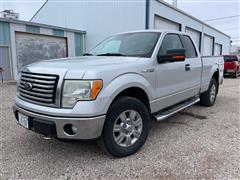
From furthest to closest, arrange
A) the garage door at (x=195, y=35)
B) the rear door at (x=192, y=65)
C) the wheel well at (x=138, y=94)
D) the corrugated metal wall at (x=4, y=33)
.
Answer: the garage door at (x=195, y=35), the corrugated metal wall at (x=4, y=33), the rear door at (x=192, y=65), the wheel well at (x=138, y=94)

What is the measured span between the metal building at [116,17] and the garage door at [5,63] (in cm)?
629

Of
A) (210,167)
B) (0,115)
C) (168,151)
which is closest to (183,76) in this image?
(168,151)

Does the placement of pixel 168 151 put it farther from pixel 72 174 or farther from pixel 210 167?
pixel 72 174

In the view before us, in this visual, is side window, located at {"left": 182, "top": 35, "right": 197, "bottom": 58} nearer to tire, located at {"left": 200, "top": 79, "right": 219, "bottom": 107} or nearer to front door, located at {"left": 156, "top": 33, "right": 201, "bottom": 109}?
front door, located at {"left": 156, "top": 33, "right": 201, "bottom": 109}

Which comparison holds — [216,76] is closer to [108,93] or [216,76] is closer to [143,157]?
[143,157]

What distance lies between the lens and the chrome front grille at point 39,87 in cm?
231

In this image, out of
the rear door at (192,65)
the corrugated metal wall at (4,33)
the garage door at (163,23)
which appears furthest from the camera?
the garage door at (163,23)

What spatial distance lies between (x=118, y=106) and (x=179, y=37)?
7.99 feet

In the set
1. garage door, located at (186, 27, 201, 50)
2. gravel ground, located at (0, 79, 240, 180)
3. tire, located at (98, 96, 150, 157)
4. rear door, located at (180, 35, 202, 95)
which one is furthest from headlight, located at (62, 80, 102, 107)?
garage door, located at (186, 27, 201, 50)

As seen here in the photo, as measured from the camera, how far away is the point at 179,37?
4129mm

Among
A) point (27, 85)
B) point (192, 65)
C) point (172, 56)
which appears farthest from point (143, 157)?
point (192, 65)

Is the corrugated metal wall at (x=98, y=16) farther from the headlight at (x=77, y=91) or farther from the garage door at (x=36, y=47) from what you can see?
the headlight at (x=77, y=91)

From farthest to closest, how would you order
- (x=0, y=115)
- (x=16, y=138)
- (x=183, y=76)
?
(x=0, y=115) < (x=183, y=76) < (x=16, y=138)

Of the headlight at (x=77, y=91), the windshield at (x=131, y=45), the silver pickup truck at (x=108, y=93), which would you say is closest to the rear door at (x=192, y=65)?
the silver pickup truck at (x=108, y=93)
